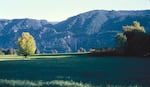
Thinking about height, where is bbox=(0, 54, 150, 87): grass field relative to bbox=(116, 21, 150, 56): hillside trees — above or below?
below

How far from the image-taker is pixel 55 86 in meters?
33.3

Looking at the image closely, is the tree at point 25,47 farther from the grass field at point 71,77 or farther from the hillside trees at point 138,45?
the grass field at point 71,77

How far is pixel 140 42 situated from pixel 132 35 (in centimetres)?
1412

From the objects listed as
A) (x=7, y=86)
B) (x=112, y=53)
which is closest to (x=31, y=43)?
(x=112, y=53)

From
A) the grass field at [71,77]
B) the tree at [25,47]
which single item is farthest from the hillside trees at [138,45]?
the grass field at [71,77]

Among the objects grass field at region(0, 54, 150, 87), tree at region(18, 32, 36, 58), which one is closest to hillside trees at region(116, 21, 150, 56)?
tree at region(18, 32, 36, 58)

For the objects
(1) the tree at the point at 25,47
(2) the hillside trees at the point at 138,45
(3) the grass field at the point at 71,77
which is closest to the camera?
(3) the grass field at the point at 71,77

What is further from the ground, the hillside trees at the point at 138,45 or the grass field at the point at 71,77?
the hillside trees at the point at 138,45

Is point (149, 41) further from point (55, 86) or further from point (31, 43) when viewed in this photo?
point (55, 86)

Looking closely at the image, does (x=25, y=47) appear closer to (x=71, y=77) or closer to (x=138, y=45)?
(x=138, y=45)

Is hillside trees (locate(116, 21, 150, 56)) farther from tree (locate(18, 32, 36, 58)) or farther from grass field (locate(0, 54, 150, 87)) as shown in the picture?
grass field (locate(0, 54, 150, 87))

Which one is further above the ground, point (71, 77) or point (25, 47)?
point (25, 47)

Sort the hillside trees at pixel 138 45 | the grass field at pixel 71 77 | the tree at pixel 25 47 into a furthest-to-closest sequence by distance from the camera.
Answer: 1. the tree at pixel 25 47
2. the hillside trees at pixel 138 45
3. the grass field at pixel 71 77

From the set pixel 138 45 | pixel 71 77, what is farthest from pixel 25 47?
pixel 71 77
